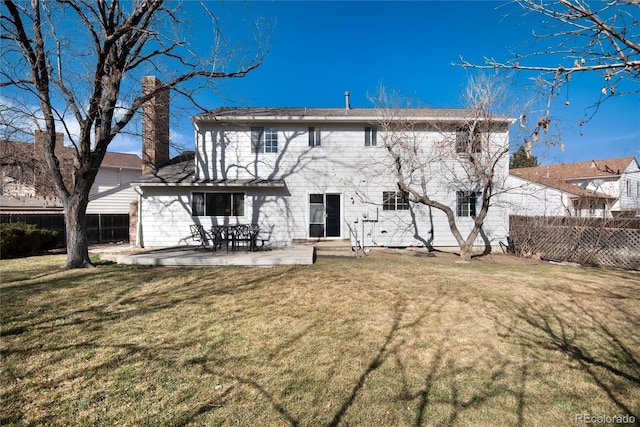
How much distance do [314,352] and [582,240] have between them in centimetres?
1102

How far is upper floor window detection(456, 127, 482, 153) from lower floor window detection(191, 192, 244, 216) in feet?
28.5

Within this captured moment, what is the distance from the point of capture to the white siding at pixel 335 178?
12.7 metres

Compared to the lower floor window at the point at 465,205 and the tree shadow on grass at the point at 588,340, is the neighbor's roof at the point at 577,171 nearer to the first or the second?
the lower floor window at the point at 465,205

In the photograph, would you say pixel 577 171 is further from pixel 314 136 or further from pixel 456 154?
pixel 314 136

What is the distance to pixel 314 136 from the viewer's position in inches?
507

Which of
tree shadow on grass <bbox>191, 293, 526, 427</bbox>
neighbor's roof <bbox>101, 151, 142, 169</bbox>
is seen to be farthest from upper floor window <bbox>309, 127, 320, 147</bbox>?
neighbor's roof <bbox>101, 151, 142, 169</bbox>

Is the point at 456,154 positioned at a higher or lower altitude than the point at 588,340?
higher

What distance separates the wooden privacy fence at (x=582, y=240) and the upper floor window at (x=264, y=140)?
34.1 feet

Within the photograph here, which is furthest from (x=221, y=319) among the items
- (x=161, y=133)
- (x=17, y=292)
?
(x=161, y=133)

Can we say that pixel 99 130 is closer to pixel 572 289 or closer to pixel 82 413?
pixel 82 413

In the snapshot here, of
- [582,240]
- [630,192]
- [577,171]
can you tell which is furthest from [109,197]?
[630,192]

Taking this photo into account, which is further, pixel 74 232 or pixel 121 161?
pixel 121 161

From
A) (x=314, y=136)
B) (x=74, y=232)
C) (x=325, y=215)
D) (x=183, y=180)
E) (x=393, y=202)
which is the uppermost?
(x=314, y=136)

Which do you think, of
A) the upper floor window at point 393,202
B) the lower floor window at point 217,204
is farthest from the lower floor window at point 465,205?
the lower floor window at point 217,204
